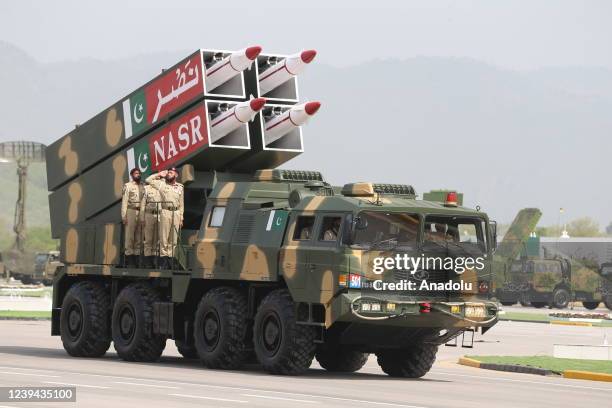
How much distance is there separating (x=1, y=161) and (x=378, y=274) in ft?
268

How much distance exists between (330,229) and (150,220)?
4149mm

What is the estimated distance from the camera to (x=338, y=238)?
21234 mm

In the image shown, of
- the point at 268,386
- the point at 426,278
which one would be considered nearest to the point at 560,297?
the point at 426,278

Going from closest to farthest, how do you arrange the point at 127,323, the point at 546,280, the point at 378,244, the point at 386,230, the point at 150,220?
the point at 378,244 < the point at 386,230 < the point at 150,220 < the point at 127,323 < the point at 546,280

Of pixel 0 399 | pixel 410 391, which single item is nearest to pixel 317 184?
pixel 410 391

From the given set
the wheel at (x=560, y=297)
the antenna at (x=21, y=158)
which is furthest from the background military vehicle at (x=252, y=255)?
the antenna at (x=21, y=158)

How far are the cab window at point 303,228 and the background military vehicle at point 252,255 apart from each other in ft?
0.07

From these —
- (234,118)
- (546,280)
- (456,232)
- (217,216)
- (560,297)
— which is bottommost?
(560,297)

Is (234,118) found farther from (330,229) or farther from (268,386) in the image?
(268,386)

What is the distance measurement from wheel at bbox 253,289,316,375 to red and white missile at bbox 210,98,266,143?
3.12m

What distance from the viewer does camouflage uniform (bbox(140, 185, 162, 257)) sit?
24250 millimetres

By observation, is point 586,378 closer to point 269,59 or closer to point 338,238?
point 338,238

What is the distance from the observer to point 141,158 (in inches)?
992

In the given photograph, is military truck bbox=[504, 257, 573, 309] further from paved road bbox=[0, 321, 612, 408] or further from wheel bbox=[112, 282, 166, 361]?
wheel bbox=[112, 282, 166, 361]
